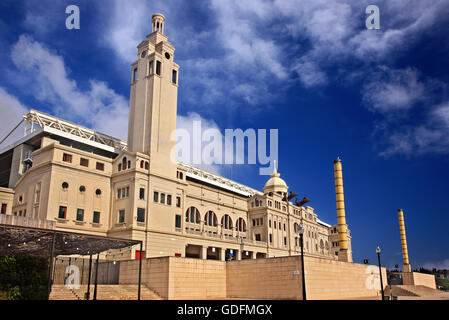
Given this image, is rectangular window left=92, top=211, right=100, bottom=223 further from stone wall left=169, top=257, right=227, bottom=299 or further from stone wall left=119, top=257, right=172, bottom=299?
stone wall left=169, top=257, right=227, bottom=299

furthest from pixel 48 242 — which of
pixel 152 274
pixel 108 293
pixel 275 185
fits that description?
pixel 275 185

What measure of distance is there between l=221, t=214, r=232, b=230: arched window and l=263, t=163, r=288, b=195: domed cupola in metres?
22.7

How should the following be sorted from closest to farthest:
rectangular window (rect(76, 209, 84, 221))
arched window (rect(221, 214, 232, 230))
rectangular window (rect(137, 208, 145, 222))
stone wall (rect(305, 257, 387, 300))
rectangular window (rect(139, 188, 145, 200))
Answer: stone wall (rect(305, 257, 387, 300)) → rectangular window (rect(76, 209, 84, 221)) → rectangular window (rect(137, 208, 145, 222)) → rectangular window (rect(139, 188, 145, 200)) → arched window (rect(221, 214, 232, 230))

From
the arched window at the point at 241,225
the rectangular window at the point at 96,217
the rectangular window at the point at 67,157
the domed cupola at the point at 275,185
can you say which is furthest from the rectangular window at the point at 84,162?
the domed cupola at the point at 275,185

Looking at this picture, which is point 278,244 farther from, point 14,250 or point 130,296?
point 14,250

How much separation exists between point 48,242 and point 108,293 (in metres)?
10.2

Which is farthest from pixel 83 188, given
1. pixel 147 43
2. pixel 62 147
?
pixel 147 43

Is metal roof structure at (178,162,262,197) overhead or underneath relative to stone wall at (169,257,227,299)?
overhead

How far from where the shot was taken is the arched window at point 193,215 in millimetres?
67562

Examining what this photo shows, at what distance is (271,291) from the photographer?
4066 cm

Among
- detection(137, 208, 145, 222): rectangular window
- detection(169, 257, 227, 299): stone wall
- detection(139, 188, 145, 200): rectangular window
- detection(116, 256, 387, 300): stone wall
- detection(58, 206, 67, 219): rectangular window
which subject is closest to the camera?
detection(169, 257, 227, 299): stone wall

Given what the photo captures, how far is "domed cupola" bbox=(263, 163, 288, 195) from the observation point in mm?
96688

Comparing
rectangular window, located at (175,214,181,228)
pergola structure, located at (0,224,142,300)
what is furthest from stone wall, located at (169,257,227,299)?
rectangular window, located at (175,214,181,228)
